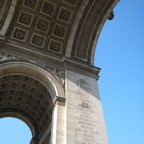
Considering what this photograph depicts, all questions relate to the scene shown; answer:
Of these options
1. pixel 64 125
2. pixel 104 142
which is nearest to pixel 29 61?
pixel 64 125

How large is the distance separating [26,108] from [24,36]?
4958 millimetres

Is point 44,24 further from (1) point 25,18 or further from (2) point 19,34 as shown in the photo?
(2) point 19,34

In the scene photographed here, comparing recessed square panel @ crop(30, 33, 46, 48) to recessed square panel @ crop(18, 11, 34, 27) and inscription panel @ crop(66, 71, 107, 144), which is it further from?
inscription panel @ crop(66, 71, 107, 144)

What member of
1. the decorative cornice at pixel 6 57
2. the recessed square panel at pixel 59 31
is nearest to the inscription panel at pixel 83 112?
the recessed square panel at pixel 59 31

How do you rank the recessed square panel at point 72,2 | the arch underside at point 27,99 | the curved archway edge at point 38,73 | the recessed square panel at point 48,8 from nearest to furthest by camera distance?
the curved archway edge at point 38,73 < the arch underside at point 27,99 < the recessed square panel at point 48,8 < the recessed square panel at point 72,2

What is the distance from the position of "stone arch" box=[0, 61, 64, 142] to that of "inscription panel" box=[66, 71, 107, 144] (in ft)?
2.90

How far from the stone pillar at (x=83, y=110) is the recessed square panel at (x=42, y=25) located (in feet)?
11.1

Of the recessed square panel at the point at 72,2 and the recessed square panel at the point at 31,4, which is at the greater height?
the recessed square panel at the point at 72,2

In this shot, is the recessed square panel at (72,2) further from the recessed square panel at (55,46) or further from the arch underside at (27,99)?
the arch underside at (27,99)

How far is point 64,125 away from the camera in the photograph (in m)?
11.0

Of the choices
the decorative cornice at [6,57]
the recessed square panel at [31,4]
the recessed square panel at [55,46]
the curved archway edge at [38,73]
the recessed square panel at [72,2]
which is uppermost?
the recessed square panel at [72,2]

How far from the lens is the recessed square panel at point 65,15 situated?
1549 cm

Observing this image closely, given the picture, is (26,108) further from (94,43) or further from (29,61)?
(94,43)

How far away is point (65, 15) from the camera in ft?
51.2
